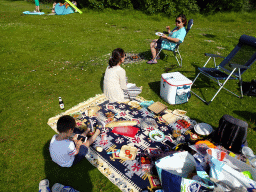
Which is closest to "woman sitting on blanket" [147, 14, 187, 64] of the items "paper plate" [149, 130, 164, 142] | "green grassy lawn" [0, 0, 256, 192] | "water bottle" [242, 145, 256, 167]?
"green grassy lawn" [0, 0, 256, 192]

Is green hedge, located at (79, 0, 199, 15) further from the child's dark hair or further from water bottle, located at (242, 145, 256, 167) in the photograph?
the child's dark hair

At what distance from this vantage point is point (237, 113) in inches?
187

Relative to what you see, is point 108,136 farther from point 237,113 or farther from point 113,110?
point 237,113

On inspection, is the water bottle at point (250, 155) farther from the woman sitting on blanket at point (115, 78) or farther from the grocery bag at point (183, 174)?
the woman sitting on blanket at point (115, 78)

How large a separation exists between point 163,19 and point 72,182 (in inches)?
635

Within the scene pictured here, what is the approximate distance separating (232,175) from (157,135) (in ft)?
5.60

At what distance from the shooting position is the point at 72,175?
3.16 m

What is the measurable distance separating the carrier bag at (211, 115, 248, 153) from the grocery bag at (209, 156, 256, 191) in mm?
694

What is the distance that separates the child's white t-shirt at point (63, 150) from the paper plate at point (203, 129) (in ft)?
9.02

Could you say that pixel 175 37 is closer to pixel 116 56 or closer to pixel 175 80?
pixel 175 80

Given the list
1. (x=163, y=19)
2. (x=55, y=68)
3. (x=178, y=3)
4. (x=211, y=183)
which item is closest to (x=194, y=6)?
(x=178, y=3)

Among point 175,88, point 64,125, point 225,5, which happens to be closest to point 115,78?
point 175,88

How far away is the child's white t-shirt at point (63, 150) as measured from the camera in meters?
2.97

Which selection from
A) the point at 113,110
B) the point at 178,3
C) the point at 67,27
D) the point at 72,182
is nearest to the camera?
the point at 72,182
